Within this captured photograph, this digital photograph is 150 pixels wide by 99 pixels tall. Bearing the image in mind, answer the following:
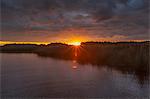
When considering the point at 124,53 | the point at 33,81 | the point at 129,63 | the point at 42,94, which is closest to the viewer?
the point at 42,94

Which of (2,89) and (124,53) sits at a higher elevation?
(124,53)

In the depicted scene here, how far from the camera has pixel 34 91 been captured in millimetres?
15992

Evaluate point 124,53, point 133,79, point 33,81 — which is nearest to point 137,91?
point 133,79

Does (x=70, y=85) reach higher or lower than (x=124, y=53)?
lower

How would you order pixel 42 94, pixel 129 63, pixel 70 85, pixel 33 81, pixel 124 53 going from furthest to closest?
pixel 124 53
pixel 129 63
pixel 33 81
pixel 70 85
pixel 42 94

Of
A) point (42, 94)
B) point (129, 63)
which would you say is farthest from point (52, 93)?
point (129, 63)

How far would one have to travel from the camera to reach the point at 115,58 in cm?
3319

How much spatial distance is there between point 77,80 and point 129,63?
1196 centimetres

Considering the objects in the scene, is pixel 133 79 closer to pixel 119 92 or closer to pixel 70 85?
pixel 119 92

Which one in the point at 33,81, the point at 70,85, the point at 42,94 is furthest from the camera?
the point at 33,81

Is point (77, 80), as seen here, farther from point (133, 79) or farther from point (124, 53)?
point (124, 53)

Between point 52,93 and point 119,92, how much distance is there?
545 centimetres

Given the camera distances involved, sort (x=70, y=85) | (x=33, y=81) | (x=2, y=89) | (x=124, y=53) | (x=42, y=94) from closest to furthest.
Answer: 1. (x=42, y=94)
2. (x=2, y=89)
3. (x=70, y=85)
4. (x=33, y=81)
5. (x=124, y=53)

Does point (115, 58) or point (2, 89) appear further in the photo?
point (115, 58)
